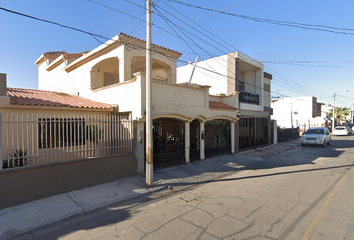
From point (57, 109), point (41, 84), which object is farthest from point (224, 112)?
point (41, 84)

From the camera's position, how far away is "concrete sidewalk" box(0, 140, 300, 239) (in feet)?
14.8

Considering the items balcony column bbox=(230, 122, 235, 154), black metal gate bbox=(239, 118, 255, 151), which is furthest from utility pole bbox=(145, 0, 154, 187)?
black metal gate bbox=(239, 118, 255, 151)

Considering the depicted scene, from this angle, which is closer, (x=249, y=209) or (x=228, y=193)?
(x=249, y=209)

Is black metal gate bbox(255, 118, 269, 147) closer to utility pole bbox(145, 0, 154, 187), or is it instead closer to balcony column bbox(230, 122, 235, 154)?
balcony column bbox(230, 122, 235, 154)

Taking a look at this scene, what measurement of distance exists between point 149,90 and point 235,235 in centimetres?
477

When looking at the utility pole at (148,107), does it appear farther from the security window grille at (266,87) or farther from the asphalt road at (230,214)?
the security window grille at (266,87)

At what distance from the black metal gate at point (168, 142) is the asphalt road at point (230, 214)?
233 cm

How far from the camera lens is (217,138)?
12516 millimetres

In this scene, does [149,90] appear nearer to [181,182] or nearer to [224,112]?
[181,182]

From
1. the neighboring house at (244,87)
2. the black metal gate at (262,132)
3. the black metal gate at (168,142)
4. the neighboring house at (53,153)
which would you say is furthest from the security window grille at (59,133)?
the black metal gate at (262,132)

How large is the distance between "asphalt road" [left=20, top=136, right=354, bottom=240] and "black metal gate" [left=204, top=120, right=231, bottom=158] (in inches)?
174

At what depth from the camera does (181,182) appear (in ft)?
25.0

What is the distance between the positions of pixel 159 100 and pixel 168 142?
2285 millimetres

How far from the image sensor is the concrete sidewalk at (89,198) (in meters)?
4.50
